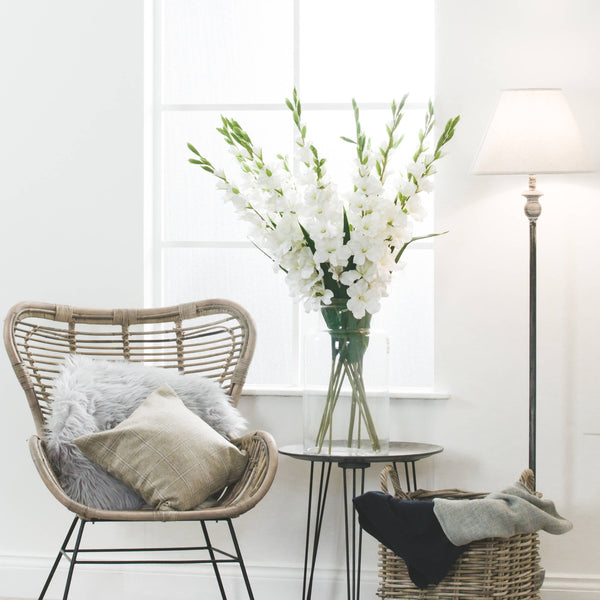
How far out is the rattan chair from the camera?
2428mm

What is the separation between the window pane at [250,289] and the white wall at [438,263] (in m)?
0.14

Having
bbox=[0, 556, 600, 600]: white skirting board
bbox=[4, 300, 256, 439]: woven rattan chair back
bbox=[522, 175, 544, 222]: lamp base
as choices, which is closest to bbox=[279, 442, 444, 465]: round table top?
bbox=[4, 300, 256, 439]: woven rattan chair back

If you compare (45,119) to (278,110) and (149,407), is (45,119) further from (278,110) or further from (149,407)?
(149,407)

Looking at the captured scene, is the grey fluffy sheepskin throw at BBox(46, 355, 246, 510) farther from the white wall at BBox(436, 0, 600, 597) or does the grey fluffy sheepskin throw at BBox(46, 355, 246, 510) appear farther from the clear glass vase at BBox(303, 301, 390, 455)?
the white wall at BBox(436, 0, 600, 597)

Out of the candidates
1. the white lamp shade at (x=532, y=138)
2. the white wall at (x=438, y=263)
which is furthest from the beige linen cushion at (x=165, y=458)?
the white lamp shade at (x=532, y=138)

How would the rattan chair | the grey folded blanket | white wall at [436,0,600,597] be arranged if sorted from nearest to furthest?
the grey folded blanket → the rattan chair → white wall at [436,0,600,597]

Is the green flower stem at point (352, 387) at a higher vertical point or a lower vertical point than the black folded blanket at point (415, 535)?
higher

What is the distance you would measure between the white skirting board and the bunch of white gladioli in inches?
40.4

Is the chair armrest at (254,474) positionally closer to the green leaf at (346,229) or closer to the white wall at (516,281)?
the green leaf at (346,229)

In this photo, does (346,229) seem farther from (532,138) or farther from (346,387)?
(532,138)

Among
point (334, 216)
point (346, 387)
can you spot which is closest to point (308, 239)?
point (334, 216)

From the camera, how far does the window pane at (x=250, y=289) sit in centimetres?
301

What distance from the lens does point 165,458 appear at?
7.61 feet

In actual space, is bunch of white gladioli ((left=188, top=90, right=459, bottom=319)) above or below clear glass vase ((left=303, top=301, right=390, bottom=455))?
above
